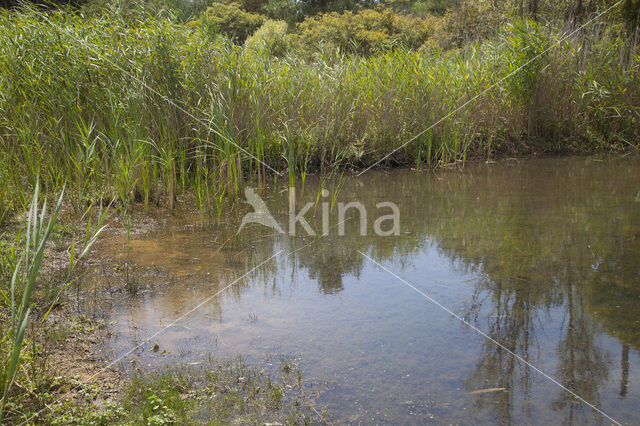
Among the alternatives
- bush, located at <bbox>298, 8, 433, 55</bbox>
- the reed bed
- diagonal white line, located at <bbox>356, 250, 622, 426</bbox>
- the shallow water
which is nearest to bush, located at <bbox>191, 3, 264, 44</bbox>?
bush, located at <bbox>298, 8, 433, 55</bbox>

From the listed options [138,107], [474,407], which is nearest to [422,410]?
[474,407]

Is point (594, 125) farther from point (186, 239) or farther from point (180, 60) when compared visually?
point (186, 239)

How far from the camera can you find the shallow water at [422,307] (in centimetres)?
204

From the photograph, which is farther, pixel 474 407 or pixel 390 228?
pixel 390 228

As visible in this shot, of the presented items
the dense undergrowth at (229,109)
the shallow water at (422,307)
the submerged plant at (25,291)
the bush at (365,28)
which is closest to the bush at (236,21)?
the bush at (365,28)

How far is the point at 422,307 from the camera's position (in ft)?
9.28

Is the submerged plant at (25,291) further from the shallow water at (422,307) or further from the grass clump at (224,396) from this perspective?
the shallow water at (422,307)

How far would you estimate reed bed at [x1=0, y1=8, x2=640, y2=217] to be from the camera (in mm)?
4906

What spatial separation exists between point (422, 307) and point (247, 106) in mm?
3747

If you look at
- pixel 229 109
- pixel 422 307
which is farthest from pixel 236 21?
pixel 422 307

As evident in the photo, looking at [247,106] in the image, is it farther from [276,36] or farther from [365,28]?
[365,28]

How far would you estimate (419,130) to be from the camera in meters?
7.36

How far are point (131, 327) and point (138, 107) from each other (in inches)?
118

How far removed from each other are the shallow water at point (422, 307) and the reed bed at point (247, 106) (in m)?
0.91
